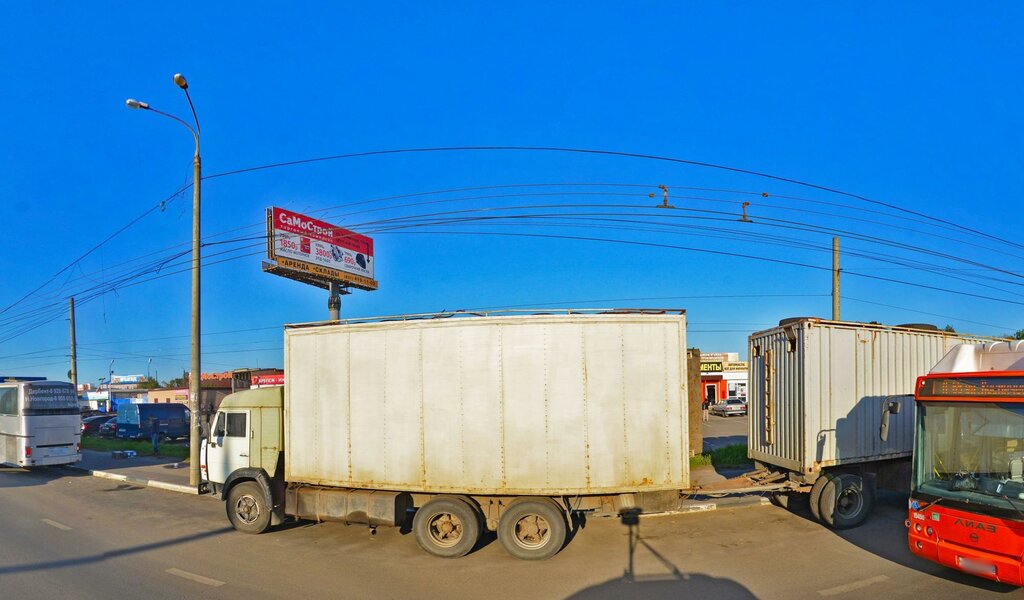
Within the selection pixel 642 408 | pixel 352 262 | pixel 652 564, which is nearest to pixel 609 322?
pixel 642 408

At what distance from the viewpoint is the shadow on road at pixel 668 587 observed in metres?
6.43

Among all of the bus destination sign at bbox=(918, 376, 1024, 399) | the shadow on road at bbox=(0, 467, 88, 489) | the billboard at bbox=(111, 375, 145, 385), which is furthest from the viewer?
the billboard at bbox=(111, 375, 145, 385)

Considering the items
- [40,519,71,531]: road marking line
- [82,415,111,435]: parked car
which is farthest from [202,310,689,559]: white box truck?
[82,415,111,435]: parked car

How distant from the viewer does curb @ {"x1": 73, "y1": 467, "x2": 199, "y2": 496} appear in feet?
45.6

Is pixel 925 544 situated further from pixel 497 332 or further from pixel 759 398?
pixel 497 332

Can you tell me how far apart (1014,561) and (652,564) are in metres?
3.71

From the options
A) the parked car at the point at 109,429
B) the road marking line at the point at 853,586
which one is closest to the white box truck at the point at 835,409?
the road marking line at the point at 853,586

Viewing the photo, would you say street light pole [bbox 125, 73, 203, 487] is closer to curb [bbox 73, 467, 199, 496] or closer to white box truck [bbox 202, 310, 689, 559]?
curb [bbox 73, 467, 199, 496]

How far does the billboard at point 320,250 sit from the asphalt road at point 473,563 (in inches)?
771

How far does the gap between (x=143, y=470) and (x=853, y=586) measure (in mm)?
18739

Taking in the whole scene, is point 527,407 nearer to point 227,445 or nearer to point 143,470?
point 227,445

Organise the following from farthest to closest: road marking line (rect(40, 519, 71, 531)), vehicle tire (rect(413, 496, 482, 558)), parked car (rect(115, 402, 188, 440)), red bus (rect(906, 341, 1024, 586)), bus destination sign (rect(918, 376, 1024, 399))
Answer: parked car (rect(115, 402, 188, 440)) < road marking line (rect(40, 519, 71, 531)) < vehicle tire (rect(413, 496, 482, 558)) < bus destination sign (rect(918, 376, 1024, 399)) < red bus (rect(906, 341, 1024, 586))

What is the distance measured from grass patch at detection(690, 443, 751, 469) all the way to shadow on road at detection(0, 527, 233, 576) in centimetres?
1198

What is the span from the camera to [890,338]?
10.5 meters
